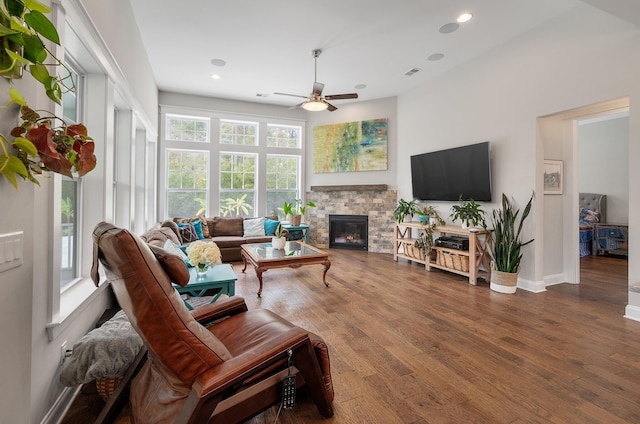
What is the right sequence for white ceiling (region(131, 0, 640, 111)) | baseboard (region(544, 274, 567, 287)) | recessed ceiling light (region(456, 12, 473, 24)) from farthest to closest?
baseboard (region(544, 274, 567, 287)) < recessed ceiling light (region(456, 12, 473, 24)) < white ceiling (region(131, 0, 640, 111))

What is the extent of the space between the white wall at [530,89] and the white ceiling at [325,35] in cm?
25

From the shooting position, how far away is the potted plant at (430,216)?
16.5 ft

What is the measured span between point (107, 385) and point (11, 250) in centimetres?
98

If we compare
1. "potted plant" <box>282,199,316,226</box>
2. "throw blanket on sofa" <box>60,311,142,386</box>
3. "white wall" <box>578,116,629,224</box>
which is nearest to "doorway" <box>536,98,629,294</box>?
"white wall" <box>578,116,629,224</box>

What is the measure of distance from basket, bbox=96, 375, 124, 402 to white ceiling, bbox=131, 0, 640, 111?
3735 millimetres

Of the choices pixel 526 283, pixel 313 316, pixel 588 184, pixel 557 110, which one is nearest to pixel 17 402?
pixel 313 316

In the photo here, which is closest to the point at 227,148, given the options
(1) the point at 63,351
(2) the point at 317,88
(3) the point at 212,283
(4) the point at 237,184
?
(4) the point at 237,184

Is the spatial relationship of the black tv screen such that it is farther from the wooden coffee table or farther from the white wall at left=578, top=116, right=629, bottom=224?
the white wall at left=578, top=116, right=629, bottom=224

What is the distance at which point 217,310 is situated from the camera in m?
1.88

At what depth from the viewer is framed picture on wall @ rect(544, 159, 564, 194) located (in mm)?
3953

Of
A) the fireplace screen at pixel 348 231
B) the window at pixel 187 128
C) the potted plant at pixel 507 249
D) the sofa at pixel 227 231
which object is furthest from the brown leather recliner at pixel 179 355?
the window at pixel 187 128

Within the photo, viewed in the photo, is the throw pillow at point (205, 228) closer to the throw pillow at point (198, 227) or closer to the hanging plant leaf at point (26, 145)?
the throw pillow at point (198, 227)

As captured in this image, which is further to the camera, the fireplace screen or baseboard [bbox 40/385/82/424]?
the fireplace screen

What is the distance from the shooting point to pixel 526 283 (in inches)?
154
